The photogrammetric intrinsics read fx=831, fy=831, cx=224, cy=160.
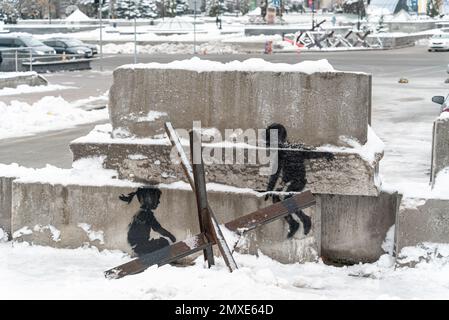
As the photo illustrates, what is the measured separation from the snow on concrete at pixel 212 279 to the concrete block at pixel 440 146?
0.64m

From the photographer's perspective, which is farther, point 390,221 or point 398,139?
point 398,139

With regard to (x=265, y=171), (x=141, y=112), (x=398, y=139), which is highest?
(x=141, y=112)

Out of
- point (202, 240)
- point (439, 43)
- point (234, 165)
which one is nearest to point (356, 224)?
point (234, 165)

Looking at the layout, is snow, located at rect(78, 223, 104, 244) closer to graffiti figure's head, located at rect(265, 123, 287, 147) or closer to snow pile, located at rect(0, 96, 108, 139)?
graffiti figure's head, located at rect(265, 123, 287, 147)

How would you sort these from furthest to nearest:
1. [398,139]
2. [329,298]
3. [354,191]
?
[398,139] → [354,191] → [329,298]

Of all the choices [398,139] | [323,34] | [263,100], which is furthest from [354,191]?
[323,34]

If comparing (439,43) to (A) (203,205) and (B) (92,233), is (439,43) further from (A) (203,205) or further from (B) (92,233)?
(A) (203,205)

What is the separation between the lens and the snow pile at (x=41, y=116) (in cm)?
1742

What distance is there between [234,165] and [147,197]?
798 millimetres

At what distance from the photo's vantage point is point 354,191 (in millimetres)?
6586

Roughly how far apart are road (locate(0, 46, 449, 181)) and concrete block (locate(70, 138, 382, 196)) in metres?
4.92

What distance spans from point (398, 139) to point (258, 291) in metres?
11.0

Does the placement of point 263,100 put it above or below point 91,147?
above
